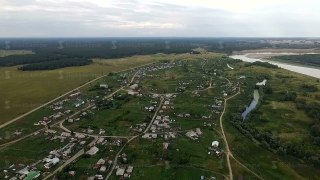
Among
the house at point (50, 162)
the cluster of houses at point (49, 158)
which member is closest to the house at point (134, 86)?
the cluster of houses at point (49, 158)

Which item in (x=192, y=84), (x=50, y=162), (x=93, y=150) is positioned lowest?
(x=50, y=162)

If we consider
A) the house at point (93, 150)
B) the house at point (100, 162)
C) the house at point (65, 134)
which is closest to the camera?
the house at point (100, 162)

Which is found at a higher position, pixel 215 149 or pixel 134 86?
pixel 134 86

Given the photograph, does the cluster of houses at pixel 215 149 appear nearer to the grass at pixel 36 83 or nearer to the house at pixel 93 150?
the house at pixel 93 150

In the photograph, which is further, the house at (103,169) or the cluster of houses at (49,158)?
the house at (103,169)

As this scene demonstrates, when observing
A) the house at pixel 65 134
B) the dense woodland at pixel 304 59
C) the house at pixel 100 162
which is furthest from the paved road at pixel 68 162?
the dense woodland at pixel 304 59

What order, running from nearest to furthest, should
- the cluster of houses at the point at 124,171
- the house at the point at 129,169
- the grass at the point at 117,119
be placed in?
the cluster of houses at the point at 124,171
the house at the point at 129,169
the grass at the point at 117,119

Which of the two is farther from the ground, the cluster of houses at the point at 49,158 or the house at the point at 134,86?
the house at the point at 134,86

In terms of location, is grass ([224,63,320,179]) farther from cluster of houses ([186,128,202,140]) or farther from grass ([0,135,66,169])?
grass ([0,135,66,169])

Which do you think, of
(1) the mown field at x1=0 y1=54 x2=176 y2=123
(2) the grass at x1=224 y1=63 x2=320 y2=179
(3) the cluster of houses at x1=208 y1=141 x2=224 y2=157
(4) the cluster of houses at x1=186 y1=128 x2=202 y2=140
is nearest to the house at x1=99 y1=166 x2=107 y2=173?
(3) the cluster of houses at x1=208 y1=141 x2=224 y2=157

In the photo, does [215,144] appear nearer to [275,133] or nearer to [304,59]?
[275,133]

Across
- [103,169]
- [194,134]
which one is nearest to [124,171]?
[103,169]

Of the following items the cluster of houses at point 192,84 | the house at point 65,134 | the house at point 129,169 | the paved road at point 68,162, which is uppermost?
the cluster of houses at point 192,84
